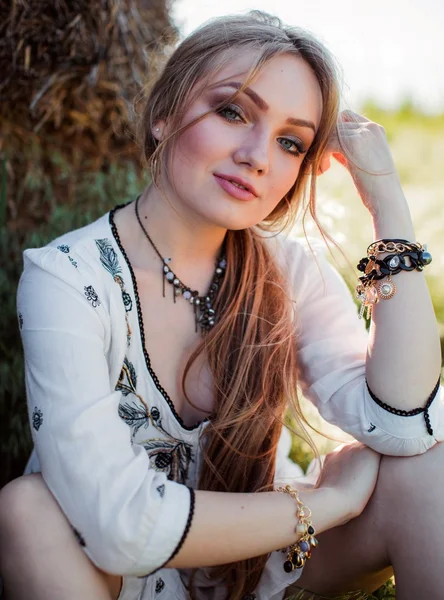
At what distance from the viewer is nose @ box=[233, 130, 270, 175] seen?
165 centimetres

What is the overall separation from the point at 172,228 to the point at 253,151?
13.4 inches

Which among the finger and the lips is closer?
the lips

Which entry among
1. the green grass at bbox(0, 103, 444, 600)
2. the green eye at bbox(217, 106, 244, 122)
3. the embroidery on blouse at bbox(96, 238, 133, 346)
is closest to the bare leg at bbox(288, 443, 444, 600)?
the green grass at bbox(0, 103, 444, 600)

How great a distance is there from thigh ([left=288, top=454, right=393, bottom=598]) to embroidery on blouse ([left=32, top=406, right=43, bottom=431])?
820 mm

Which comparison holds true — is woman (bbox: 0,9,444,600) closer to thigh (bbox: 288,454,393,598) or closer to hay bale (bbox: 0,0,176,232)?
thigh (bbox: 288,454,393,598)

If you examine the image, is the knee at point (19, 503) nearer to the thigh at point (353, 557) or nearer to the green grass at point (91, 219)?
the thigh at point (353, 557)

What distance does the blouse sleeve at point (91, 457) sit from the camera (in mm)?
1309

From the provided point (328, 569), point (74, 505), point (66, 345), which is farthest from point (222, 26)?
point (328, 569)

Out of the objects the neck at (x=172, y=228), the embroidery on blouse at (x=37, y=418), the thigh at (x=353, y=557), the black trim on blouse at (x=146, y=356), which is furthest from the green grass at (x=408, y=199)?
the embroidery on blouse at (x=37, y=418)

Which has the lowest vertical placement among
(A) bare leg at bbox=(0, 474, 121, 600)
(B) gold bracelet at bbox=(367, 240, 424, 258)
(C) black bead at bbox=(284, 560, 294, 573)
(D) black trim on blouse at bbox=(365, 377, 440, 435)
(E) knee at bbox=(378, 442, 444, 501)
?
(C) black bead at bbox=(284, 560, 294, 573)

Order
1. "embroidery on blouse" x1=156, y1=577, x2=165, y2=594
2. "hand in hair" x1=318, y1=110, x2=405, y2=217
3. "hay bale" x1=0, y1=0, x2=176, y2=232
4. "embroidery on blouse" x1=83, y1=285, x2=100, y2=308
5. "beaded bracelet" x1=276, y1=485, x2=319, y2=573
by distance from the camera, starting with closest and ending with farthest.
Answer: "beaded bracelet" x1=276, y1=485, x2=319, y2=573 → "embroidery on blouse" x1=83, y1=285, x2=100, y2=308 → "embroidery on blouse" x1=156, y1=577, x2=165, y2=594 → "hand in hair" x1=318, y1=110, x2=405, y2=217 → "hay bale" x1=0, y1=0, x2=176, y2=232

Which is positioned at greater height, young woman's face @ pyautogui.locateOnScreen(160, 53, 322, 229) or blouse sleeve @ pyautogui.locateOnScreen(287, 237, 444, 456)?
young woman's face @ pyautogui.locateOnScreen(160, 53, 322, 229)

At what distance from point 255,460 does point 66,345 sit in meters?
0.67

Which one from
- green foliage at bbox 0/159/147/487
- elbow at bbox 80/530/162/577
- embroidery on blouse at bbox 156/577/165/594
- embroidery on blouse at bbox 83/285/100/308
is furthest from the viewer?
green foliage at bbox 0/159/147/487
